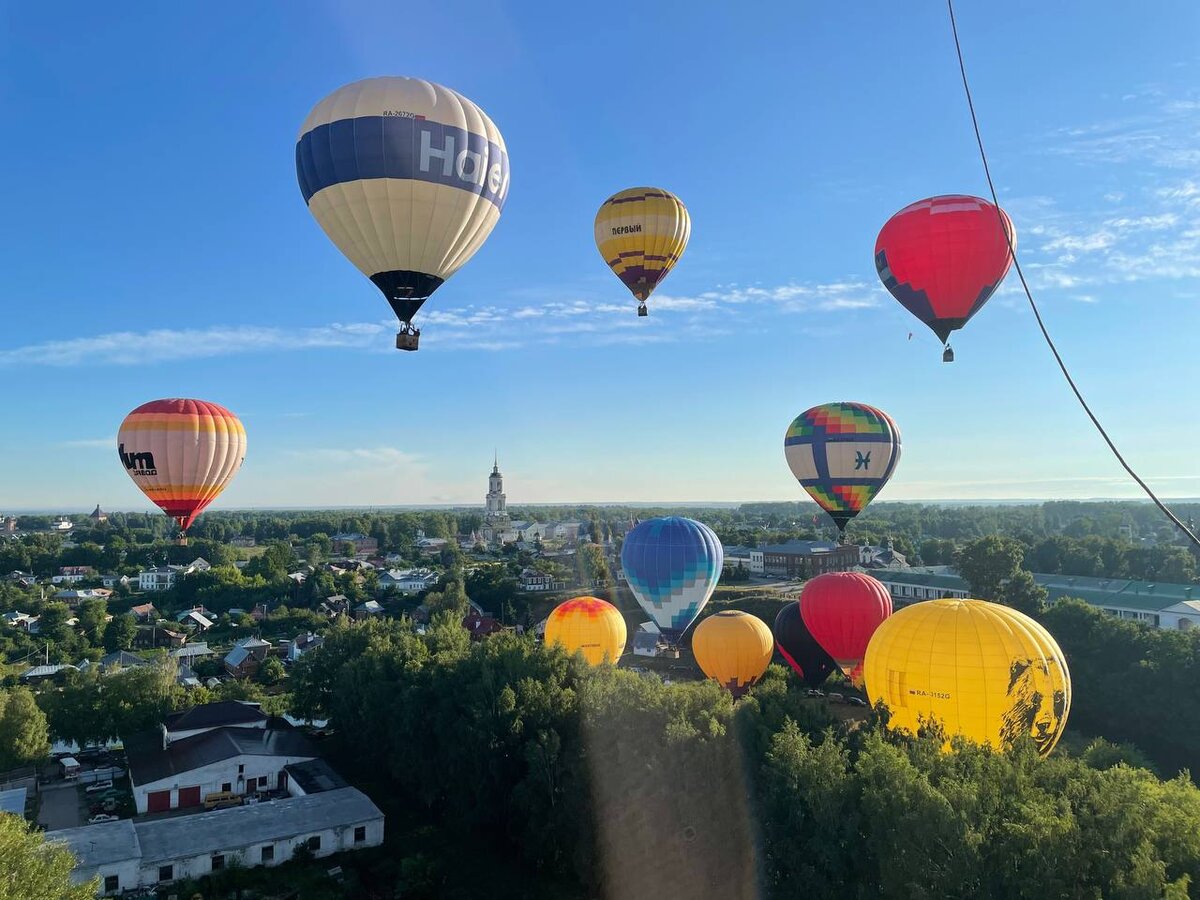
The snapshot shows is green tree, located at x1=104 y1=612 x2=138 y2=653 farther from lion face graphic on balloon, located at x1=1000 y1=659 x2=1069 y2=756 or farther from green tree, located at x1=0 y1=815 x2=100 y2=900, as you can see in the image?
lion face graphic on balloon, located at x1=1000 y1=659 x2=1069 y2=756

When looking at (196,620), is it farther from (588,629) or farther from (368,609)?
(588,629)

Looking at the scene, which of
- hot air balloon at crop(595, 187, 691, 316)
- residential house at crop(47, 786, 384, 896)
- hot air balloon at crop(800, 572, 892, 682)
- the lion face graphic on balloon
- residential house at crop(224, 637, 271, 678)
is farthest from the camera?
residential house at crop(224, 637, 271, 678)

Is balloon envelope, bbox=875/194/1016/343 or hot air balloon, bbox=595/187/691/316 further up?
hot air balloon, bbox=595/187/691/316

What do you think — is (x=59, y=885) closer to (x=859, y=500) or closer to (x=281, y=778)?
(x=281, y=778)

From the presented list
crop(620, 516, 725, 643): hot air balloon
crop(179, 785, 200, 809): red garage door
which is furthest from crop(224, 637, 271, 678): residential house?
crop(620, 516, 725, 643): hot air balloon

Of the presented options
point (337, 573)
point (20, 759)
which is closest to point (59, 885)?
point (20, 759)

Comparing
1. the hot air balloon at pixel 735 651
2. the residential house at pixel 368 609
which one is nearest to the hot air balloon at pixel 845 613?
the hot air balloon at pixel 735 651
